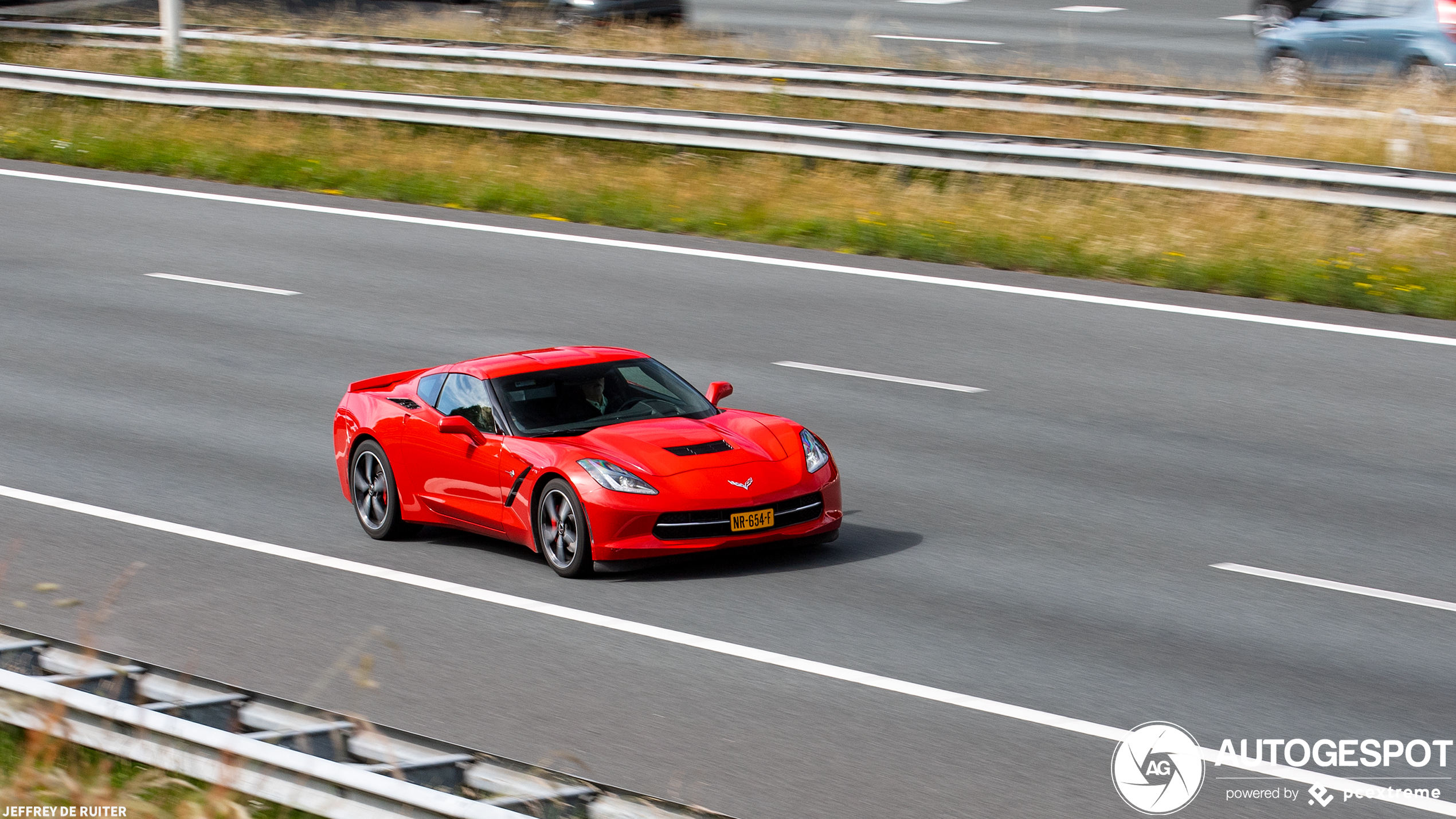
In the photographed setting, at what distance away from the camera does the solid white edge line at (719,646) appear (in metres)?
7.02

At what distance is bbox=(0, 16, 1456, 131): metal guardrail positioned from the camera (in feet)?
74.5

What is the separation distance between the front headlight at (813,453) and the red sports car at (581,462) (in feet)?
0.03

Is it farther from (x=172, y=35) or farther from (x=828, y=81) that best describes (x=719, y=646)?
(x=172, y=35)

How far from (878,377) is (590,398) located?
14.4 ft

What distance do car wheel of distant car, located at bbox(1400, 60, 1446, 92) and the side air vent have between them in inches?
611

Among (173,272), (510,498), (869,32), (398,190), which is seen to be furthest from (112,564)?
(869,32)

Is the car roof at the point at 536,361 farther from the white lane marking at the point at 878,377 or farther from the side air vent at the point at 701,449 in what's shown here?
the white lane marking at the point at 878,377

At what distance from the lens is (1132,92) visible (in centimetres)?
2361

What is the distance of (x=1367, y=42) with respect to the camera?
956 inches

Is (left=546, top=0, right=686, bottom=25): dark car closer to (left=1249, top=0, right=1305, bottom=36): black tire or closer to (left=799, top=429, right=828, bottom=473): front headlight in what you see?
(left=1249, top=0, right=1305, bottom=36): black tire

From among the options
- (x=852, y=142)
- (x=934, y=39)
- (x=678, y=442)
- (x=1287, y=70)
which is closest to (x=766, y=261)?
(x=852, y=142)

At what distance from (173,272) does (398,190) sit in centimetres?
392

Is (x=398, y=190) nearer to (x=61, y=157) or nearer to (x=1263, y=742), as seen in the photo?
(x=61, y=157)

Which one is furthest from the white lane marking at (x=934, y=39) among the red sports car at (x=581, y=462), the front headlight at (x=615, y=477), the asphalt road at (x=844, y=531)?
the front headlight at (x=615, y=477)
